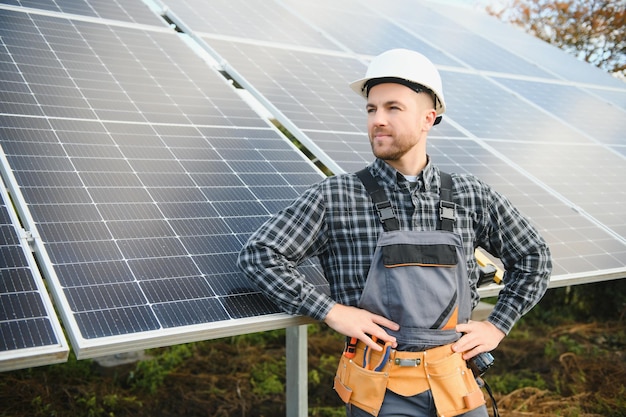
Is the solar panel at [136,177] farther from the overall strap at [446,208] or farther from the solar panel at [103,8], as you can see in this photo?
the overall strap at [446,208]

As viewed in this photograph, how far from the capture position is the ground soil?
734cm

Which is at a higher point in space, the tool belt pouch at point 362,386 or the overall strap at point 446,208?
Result: the overall strap at point 446,208

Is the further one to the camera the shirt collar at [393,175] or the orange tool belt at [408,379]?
the shirt collar at [393,175]

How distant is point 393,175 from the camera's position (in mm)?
3521

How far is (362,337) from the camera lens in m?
3.24

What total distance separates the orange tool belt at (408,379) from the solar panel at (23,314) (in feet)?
4.49

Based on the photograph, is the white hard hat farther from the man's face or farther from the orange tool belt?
the orange tool belt

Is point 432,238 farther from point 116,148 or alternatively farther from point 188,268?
point 116,148

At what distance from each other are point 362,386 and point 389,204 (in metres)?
0.90

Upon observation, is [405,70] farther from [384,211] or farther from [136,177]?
[136,177]

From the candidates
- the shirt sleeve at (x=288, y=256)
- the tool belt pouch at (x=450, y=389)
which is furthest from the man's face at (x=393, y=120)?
the tool belt pouch at (x=450, y=389)

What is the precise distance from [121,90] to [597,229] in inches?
166

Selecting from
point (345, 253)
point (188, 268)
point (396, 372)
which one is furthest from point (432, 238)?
point (188, 268)

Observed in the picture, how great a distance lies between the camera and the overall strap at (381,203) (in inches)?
133
